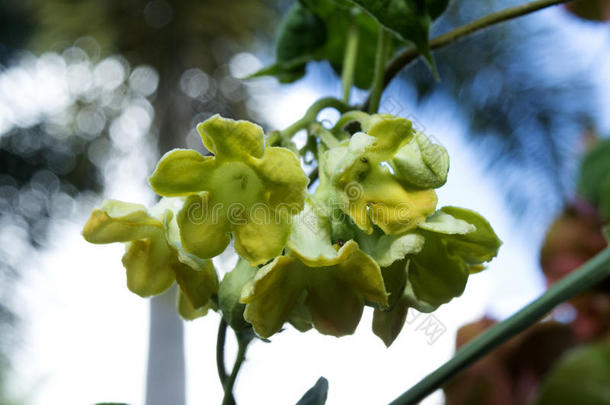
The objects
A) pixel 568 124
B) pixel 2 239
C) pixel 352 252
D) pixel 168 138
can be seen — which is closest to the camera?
pixel 352 252

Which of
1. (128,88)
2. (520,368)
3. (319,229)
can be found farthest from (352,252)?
(128,88)

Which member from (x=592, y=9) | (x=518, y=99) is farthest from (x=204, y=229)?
(x=518, y=99)

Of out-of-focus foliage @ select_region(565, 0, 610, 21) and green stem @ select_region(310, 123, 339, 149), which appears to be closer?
green stem @ select_region(310, 123, 339, 149)

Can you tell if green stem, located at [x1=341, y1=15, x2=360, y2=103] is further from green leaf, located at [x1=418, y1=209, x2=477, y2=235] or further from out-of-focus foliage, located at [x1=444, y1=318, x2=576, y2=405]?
out-of-focus foliage, located at [x1=444, y1=318, x2=576, y2=405]

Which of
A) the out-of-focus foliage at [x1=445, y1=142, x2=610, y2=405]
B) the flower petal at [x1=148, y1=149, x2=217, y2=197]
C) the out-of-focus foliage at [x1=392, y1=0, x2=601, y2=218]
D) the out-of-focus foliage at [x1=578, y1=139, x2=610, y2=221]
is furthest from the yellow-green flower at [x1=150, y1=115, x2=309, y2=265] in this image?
the out-of-focus foliage at [x1=392, y1=0, x2=601, y2=218]

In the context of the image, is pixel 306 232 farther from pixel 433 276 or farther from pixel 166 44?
pixel 166 44

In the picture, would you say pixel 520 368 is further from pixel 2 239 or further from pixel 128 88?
pixel 2 239

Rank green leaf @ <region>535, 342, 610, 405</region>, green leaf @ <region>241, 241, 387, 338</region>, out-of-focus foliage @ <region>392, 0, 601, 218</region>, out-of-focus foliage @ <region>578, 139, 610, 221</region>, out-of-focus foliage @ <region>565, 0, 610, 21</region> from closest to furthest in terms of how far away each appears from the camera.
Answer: green leaf @ <region>241, 241, 387, 338</region> → green leaf @ <region>535, 342, 610, 405</region> → out-of-focus foliage @ <region>565, 0, 610, 21</region> → out-of-focus foliage @ <region>578, 139, 610, 221</region> → out-of-focus foliage @ <region>392, 0, 601, 218</region>
